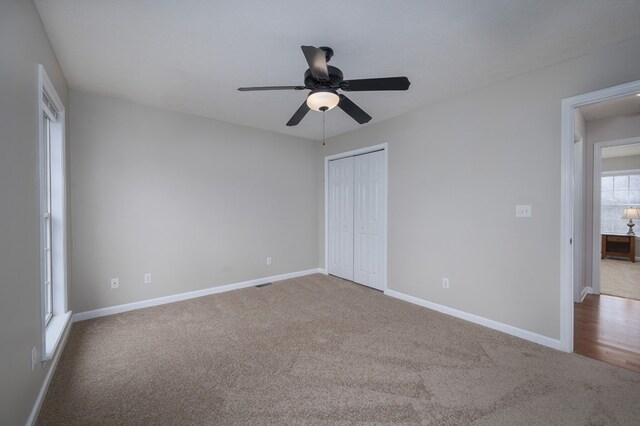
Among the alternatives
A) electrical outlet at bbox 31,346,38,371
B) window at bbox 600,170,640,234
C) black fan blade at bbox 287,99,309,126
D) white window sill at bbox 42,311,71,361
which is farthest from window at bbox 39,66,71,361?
window at bbox 600,170,640,234

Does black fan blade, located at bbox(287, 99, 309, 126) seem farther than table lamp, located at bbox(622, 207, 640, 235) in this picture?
No

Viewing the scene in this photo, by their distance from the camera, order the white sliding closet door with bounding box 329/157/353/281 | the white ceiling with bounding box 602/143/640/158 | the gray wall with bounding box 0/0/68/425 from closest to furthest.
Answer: the gray wall with bounding box 0/0/68/425, the white sliding closet door with bounding box 329/157/353/281, the white ceiling with bounding box 602/143/640/158

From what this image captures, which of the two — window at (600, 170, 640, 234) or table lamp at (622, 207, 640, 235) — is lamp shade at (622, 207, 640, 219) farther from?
window at (600, 170, 640, 234)

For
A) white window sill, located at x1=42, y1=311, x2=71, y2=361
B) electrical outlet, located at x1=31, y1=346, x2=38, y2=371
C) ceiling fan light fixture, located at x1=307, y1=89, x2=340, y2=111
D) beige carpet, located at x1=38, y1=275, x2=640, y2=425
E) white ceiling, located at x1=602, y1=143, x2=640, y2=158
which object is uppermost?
white ceiling, located at x1=602, y1=143, x2=640, y2=158

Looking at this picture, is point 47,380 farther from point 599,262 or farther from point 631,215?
point 631,215

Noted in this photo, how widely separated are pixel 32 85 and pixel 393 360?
3.22 m

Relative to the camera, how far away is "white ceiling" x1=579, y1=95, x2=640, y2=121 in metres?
3.09

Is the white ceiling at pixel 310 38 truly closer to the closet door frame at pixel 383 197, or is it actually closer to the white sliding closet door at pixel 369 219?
the closet door frame at pixel 383 197

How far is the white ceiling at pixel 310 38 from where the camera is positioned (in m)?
1.74

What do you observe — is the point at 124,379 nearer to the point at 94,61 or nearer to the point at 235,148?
the point at 94,61

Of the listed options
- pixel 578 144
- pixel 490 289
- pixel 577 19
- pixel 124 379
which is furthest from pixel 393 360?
pixel 578 144

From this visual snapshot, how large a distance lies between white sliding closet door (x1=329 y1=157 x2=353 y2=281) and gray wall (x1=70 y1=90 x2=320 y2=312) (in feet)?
1.89

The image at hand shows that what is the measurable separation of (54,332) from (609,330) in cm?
522

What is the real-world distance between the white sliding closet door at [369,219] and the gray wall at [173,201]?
1.09m
